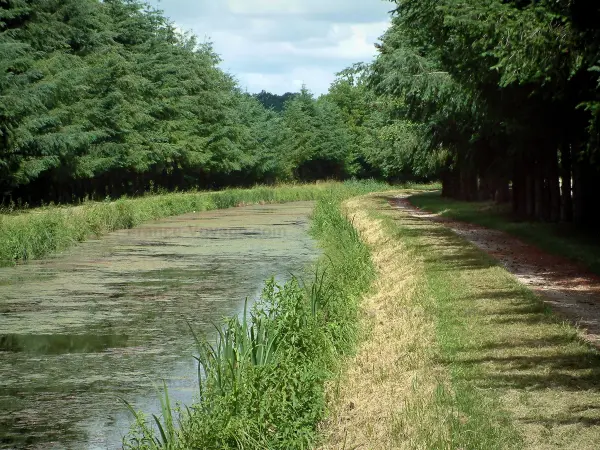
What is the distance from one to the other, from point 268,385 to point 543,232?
65.3ft

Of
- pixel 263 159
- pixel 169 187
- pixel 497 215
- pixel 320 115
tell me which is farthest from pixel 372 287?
pixel 320 115

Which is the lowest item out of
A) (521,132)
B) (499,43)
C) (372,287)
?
(372,287)

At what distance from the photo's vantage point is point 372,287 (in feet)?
71.3

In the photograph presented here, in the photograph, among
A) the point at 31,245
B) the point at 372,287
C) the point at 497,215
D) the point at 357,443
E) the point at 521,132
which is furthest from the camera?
the point at 497,215

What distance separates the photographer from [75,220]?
39.3 m

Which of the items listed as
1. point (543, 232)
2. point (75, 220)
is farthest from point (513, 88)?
point (75, 220)

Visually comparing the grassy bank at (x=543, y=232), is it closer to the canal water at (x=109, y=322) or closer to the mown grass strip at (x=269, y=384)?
the canal water at (x=109, y=322)

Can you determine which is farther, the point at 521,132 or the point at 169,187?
the point at 169,187

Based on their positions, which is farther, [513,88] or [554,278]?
[513,88]

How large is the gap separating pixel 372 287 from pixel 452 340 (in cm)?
840

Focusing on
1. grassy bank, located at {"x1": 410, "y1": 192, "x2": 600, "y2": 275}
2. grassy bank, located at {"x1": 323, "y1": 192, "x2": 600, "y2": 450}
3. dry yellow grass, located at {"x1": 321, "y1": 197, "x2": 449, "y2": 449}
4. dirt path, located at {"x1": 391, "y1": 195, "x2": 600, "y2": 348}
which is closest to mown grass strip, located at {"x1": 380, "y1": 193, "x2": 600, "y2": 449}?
grassy bank, located at {"x1": 323, "y1": 192, "x2": 600, "y2": 450}

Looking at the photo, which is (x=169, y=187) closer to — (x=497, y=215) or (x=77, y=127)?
(x=77, y=127)

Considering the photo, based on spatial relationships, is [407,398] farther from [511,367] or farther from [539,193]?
[539,193]

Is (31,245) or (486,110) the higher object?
(486,110)
